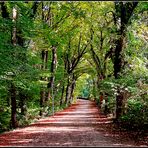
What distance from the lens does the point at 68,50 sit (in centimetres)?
4678

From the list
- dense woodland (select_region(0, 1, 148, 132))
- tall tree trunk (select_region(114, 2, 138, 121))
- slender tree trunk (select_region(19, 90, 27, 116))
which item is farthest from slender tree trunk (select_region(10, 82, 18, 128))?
tall tree trunk (select_region(114, 2, 138, 121))

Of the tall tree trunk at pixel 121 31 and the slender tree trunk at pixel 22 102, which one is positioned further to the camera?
the slender tree trunk at pixel 22 102

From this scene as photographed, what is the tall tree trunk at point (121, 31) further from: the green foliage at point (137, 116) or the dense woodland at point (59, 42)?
the green foliage at point (137, 116)

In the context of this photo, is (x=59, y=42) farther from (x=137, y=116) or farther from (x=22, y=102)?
(x=137, y=116)

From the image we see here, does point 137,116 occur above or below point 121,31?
below

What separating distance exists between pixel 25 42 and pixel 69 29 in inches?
460

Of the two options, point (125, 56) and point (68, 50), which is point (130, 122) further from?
point (68, 50)

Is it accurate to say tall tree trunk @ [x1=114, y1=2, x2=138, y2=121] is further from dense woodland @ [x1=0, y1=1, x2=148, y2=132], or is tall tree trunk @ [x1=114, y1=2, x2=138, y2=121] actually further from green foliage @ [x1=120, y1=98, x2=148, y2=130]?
green foliage @ [x1=120, y1=98, x2=148, y2=130]

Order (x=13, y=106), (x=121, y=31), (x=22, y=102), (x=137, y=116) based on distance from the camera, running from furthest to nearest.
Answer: (x=22, y=102)
(x=121, y=31)
(x=13, y=106)
(x=137, y=116)

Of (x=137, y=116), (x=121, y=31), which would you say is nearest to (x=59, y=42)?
(x=121, y=31)

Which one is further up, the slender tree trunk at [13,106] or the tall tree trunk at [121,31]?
the tall tree trunk at [121,31]

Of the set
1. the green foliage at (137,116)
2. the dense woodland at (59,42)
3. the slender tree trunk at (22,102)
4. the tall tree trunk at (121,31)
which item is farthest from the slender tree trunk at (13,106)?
the green foliage at (137,116)

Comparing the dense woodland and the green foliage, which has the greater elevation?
the dense woodland

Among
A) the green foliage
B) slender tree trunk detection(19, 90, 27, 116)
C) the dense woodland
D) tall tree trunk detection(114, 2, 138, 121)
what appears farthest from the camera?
slender tree trunk detection(19, 90, 27, 116)
